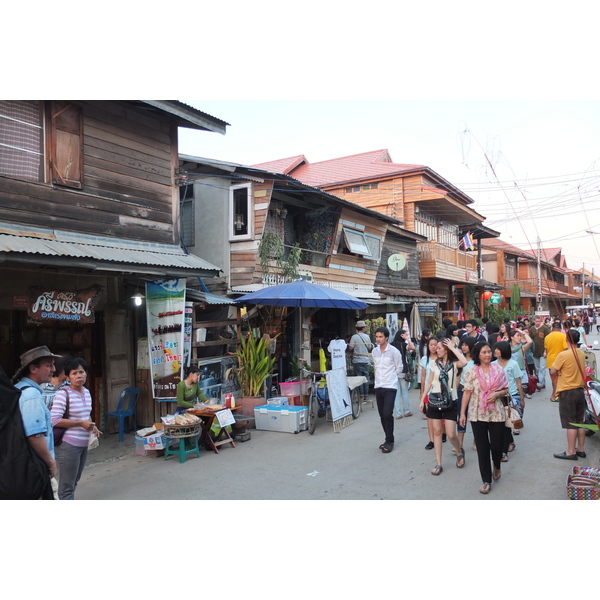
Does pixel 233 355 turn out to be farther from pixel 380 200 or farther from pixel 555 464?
pixel 380 200

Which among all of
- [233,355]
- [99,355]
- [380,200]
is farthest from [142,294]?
[380,200]

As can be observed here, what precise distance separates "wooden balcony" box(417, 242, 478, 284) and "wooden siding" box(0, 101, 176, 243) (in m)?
14.3

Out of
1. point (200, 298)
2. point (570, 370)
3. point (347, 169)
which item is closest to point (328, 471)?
point (570, 370)

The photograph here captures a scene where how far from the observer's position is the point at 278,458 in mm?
7133

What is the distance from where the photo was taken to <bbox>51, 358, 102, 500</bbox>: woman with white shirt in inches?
188

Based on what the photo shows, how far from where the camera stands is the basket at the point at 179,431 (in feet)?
22.7

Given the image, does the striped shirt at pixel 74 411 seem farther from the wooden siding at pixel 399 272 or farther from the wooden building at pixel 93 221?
the wooden siding at pixel 399 272

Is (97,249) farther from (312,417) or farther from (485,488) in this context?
(485,488)

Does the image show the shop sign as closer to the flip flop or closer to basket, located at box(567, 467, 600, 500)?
the flip flop

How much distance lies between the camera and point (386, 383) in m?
7.27

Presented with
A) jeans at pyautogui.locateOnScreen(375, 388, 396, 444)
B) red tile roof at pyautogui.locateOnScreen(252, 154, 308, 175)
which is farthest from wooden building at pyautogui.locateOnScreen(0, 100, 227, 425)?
red tile roof at pyautogui.locateOnScreen(252, 154, 308, 175)

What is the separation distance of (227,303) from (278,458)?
11.9 ft

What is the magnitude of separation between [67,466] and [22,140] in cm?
493

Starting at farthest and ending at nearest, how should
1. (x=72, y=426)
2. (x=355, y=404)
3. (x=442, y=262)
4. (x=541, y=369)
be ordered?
(x=442, y=262), (x=541, y=369), (x=355, y=404), (x=72, y=426)
